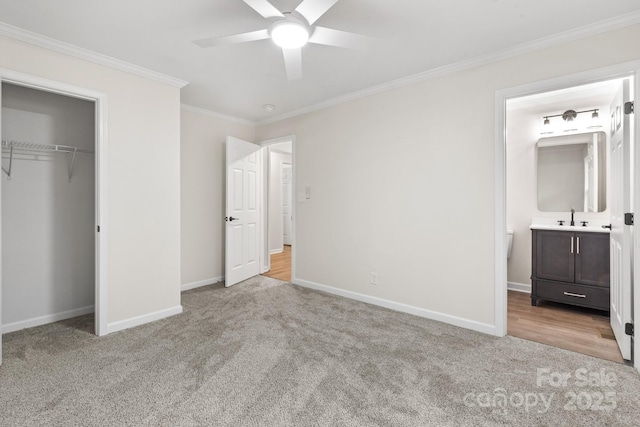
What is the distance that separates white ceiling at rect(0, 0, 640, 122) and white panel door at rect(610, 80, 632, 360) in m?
0.71

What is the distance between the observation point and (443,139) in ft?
9.87

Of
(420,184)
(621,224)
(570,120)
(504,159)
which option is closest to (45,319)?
(420,184)

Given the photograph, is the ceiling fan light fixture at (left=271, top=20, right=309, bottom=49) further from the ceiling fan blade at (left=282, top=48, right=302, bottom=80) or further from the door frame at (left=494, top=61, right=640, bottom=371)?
the door frame at (left=494, top=61, right=640, bottom=371)

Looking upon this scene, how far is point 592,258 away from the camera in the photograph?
3.27 meters

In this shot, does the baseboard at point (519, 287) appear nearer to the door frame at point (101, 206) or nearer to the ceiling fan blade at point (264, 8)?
the ceiling fan blade at point (264, 8)

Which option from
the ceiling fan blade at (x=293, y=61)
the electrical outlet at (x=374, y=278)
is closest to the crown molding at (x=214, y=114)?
the ceiling fan blade at (x=293, y=61)

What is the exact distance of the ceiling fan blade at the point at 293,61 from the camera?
213 cm

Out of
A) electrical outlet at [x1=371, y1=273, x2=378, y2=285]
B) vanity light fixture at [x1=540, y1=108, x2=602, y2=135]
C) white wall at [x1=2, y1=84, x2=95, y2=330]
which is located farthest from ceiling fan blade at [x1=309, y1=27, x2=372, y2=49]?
vanity light fixture at [x1=540, y1=108, x2=602, y2=135]

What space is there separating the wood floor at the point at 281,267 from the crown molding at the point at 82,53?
2.93 m

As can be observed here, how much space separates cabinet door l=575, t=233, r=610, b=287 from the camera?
10.5ft

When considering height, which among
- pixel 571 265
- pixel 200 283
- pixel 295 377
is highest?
pixel 571 265

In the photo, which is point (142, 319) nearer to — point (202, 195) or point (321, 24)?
point (202, 195)

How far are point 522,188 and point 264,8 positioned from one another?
3.89m

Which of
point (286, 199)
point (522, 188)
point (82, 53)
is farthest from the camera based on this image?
point (286, 199)
